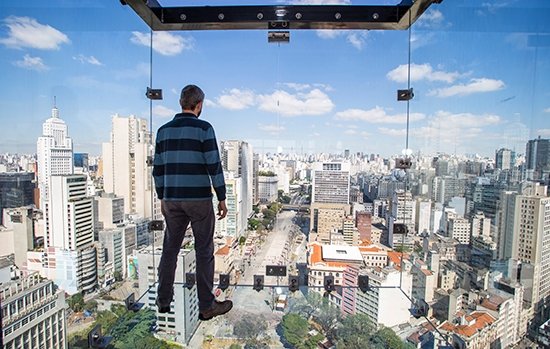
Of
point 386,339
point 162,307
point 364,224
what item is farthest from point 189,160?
point 364,224

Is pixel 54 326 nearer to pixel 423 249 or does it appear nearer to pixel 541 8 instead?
pixel 423 249

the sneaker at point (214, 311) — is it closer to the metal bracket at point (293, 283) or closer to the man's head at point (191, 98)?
the metal bracket at point (293, 283)


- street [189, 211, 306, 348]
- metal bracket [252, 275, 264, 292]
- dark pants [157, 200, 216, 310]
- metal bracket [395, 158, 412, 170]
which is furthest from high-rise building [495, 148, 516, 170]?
dark pants [157, 200, 216, 310]

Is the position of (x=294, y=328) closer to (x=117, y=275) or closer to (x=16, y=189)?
(x=117, y=275)

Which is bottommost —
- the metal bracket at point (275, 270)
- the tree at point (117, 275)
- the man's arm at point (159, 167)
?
the tree at point (117, 275)

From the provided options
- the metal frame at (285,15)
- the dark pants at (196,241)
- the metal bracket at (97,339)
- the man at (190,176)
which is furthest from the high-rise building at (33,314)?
the metal frame at (285,15)

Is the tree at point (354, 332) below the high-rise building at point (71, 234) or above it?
below

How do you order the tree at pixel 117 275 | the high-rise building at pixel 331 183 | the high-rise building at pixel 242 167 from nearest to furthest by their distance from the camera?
1. the tree at pixel 117 275
2. the high-rise building at pixel 242 167
3. the high-rise building at pixel 331 183
